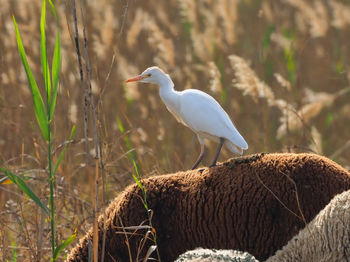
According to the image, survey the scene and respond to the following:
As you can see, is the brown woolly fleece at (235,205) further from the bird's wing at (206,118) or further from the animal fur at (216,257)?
the bird's wing at (206,118)

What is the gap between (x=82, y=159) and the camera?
4.99 m

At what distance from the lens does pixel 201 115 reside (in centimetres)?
300

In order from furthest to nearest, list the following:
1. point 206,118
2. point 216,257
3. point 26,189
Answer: point 206,118 → point 26,189 → point 216,257

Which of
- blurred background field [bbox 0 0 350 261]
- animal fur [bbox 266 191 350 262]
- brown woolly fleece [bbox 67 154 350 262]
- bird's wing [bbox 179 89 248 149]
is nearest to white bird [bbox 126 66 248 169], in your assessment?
bird's wing [bbox 179 89 248 149]

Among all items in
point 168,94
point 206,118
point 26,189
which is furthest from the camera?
point 168,94

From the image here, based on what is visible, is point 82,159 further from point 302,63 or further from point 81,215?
point 302,63

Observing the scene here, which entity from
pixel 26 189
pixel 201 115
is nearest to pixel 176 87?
pixel 201 115

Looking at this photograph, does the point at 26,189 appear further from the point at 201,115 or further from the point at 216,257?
the point at 201,115

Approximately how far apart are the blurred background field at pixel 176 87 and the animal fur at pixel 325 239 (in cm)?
139

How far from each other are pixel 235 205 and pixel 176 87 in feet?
9.68

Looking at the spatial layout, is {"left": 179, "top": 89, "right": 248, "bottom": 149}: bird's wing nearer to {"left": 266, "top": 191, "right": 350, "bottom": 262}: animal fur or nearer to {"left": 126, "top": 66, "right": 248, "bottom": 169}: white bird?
{"left": 126, "top": 66, "right": 248, "bottom": 169}: white bird

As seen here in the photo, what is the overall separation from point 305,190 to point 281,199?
0.08 m

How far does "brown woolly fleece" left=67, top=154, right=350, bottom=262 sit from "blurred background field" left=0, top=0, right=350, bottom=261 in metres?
0.93

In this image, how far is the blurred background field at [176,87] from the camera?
13.6ft
